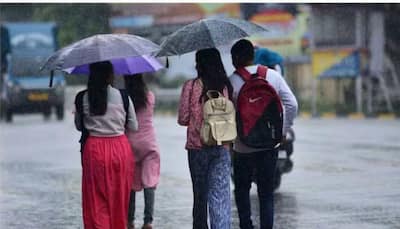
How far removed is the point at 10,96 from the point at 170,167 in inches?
741

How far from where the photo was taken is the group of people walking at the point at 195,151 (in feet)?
23.9

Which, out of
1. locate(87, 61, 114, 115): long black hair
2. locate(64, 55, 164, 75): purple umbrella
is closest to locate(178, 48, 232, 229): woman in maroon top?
locate(87, 61, 114, 115): long black hair

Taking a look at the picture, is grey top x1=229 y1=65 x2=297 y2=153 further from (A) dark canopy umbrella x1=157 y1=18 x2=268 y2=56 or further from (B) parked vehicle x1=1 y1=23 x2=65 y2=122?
(B) parked vehicle x1=1 y1=23 x2=65 y2=122

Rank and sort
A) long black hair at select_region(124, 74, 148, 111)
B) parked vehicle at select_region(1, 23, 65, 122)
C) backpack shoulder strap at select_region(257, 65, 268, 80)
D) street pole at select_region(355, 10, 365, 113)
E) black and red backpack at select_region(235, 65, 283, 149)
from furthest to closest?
1. street pole at select_region(355, 10, 365, 113)
2. parked vehicle at select_region(1, 23, 65, 122)
3. long black hair at select_region(124, 74, 148, 111)
4. backpack shoulder strap at select_region(257, 65, 268, 80)
5. black and red backpack at select_region(235, 65, 283, 149)

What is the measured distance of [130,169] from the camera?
7.47 meters

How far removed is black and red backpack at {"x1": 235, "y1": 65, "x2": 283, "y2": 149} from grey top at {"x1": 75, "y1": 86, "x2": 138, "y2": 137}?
91cm

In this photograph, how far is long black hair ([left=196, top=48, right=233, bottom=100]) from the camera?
737 centimetres

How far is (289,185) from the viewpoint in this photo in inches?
476

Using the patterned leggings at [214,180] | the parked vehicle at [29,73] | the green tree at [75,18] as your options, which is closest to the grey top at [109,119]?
the patterned leggings at [214,180]

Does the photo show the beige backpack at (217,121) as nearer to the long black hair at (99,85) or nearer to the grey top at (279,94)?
the grey top at (279,94)

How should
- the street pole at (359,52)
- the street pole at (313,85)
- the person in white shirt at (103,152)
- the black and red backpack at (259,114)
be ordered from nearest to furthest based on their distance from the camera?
1. the person in white shirt at (103,152)
2. the black and red backpack at (259,114)
3. the street pole at (359,52)
4. the street pole at (313,85)

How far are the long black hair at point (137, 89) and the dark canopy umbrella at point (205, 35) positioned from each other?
846mm

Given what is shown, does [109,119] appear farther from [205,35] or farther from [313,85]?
[313,85]

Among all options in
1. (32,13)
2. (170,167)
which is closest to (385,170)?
(170,167)
